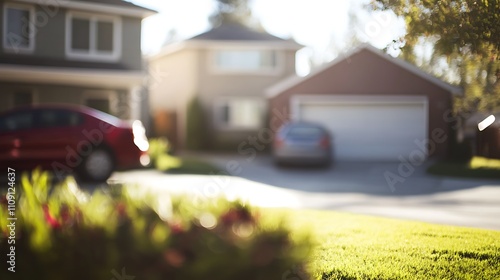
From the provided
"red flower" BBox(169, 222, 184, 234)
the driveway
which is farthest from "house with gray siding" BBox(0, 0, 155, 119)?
"red flower" BBox(169, 222, 184, 234)

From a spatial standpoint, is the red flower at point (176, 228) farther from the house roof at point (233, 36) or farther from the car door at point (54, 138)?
the house roof at point (233, 36)

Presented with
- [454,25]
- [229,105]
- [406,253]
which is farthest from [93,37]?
[406,253]

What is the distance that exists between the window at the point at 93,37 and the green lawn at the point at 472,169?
36.9 ft

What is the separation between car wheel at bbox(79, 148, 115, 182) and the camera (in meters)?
12.8

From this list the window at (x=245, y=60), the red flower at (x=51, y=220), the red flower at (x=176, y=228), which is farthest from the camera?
the window at (x=245, y=60)

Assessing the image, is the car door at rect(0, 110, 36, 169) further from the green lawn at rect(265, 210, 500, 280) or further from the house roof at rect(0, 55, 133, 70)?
the green lawn at rect(265, 210, 500, 280)

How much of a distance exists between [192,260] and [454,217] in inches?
248

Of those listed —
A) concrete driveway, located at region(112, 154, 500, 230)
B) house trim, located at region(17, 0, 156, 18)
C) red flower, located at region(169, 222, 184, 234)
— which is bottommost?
concrete driveway, located at region(112, 154, 500, 230)

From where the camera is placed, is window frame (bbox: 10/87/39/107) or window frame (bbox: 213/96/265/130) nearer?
window frame (bbox: 10/87/39/107)

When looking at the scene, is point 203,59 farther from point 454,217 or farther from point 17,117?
point 454,217

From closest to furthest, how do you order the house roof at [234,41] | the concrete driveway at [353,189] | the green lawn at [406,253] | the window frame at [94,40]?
the green lawn at [406,253], the concrete driveway at [353,189], the window frame at [94,40], the house roof at [234,41]

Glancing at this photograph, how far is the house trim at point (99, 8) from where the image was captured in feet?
62.5

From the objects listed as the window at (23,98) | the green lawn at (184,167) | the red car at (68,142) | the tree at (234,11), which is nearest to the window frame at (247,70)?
the green lawn at (184,167)

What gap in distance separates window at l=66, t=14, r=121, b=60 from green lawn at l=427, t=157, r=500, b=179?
11.3 metres
